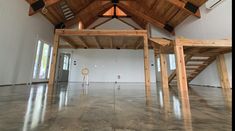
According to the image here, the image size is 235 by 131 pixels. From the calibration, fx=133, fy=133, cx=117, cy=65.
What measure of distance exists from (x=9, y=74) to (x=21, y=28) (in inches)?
64.3

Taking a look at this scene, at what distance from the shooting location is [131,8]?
700 centimetres

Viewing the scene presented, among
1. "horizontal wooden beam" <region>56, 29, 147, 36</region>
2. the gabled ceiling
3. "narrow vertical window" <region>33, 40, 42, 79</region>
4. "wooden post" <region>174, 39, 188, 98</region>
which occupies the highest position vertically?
the gabled ceiling

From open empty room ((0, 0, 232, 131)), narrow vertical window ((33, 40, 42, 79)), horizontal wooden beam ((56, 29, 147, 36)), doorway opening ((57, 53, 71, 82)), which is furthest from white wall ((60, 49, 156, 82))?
horizontal wooden beam ((56, 29, 147, 36))

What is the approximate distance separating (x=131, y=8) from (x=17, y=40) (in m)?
5.27

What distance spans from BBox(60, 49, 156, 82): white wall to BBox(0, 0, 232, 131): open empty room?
0.21ft

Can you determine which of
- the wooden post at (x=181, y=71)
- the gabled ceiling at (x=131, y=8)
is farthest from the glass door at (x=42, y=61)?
the wooden post at (x=181, y=71)

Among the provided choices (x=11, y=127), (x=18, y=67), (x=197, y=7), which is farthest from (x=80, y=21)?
(x=11, y=127)

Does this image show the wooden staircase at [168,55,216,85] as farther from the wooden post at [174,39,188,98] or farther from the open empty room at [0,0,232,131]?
the wooden post at [174,39,188,98]

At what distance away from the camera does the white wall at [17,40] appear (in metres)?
3.89

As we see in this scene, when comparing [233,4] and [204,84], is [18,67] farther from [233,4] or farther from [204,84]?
[204,84]

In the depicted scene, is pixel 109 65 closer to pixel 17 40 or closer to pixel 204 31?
pixel 17 40

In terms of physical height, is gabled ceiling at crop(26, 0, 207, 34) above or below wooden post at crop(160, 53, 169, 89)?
above

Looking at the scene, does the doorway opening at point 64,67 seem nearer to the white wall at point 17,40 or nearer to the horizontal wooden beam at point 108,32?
the white wall at point 17,40

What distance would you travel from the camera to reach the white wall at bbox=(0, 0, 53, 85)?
389cm
